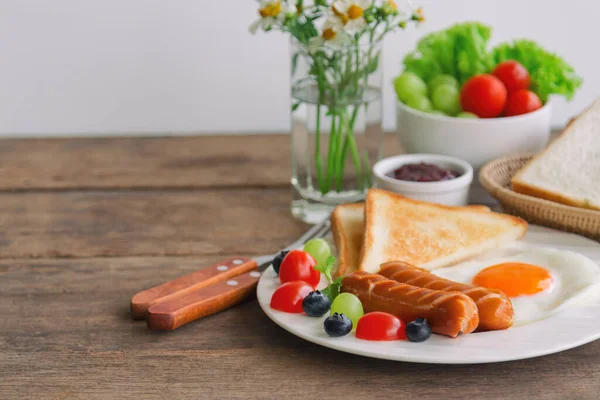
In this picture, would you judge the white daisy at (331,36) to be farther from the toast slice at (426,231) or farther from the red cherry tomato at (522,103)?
the red cherry tomato at (522,103)

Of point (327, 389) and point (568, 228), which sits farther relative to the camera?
point (568, 228)

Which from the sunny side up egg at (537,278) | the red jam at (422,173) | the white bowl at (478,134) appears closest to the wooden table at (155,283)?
the sunny side up egg at (537,278)

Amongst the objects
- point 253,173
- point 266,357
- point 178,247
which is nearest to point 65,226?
point 178,247

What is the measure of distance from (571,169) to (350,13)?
30.8 inches

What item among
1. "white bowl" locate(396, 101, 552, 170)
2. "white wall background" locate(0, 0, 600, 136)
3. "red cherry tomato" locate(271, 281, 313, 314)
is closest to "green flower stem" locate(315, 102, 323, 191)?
"white bowl" locate(396, 101, 552, 170)

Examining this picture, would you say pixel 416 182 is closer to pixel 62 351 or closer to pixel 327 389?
pixel 327 389

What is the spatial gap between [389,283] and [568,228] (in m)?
0.71

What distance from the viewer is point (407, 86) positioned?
257 centimetres

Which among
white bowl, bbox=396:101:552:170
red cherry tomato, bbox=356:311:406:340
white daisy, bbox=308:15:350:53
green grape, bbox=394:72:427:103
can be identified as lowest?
red cherry tomato, bbox=356:311:406:340

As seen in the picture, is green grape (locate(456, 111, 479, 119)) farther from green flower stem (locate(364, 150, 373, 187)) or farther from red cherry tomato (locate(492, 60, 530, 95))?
green flower stem (locate(364, 150, 373, 187))

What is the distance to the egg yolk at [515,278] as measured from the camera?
1.76 metres

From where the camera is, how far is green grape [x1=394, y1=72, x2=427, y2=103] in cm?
257

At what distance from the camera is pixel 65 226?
2.44 metres

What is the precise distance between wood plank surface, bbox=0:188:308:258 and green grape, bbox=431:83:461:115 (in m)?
0.57
